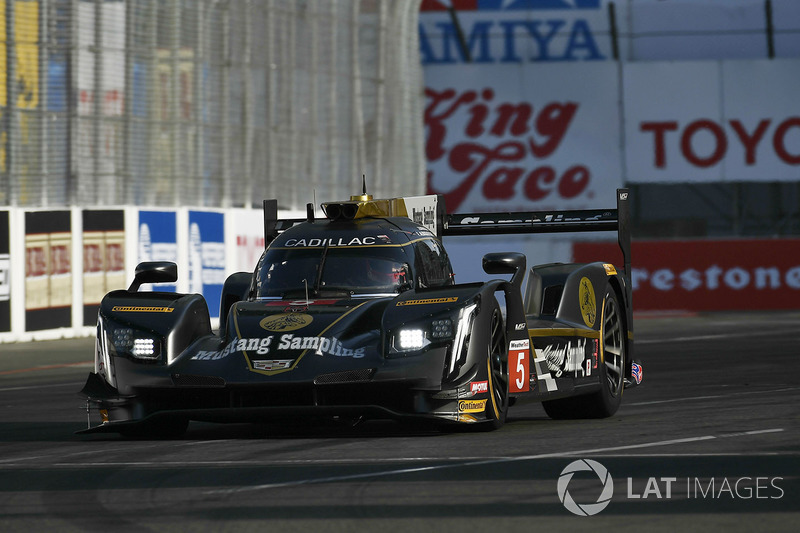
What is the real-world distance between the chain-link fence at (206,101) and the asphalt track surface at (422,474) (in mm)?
18297

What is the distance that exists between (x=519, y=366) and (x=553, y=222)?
103 inches

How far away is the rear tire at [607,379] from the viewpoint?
12180 mm

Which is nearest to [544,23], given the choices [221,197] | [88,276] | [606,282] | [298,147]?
[298,147]

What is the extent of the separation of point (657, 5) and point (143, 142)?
23.1 metres

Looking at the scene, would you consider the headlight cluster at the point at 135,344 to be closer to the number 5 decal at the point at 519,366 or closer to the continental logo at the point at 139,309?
the continental logo at the point at 139,309

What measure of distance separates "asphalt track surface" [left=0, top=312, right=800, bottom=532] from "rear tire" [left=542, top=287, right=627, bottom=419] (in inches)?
9.1

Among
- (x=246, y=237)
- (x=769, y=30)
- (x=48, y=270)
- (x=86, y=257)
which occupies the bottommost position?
(x=48, y=270)

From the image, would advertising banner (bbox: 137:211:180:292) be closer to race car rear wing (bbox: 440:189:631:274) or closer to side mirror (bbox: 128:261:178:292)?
race car rear wing (bbox: 440:189:631:274)

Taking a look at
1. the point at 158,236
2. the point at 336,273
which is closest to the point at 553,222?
the point at 336,273

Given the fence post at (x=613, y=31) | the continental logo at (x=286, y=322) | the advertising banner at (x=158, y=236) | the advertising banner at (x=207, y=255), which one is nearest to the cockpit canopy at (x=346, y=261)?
the continental logo at (x=286, y=322)

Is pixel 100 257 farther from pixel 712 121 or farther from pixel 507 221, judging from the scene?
pixel 712 121

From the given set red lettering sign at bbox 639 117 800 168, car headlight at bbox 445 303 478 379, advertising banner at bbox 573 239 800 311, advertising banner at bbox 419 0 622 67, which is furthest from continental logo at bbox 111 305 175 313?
advertising banner at bbox 419 0 622 67

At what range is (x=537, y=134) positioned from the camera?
47.5 meters

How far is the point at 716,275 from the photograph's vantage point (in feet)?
126
